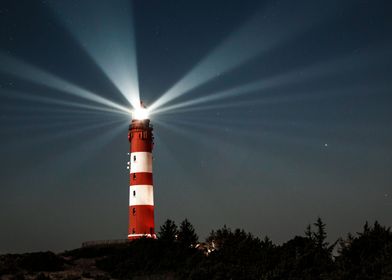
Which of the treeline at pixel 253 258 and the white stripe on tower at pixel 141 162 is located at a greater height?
the white stripe on tower at pixel 141 162

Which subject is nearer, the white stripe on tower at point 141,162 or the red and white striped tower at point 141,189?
the red and white striped tower at point 141,189

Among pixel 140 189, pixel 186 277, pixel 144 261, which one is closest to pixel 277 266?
pixel 186 277

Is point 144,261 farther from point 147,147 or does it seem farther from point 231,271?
point 147,147

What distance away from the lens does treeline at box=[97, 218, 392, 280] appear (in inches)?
1006

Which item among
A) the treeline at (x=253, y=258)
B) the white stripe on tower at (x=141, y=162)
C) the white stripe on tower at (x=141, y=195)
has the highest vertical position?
the white stripe on tower at (x=141, y=162)

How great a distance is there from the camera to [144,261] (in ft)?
113

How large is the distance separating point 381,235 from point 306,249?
3569mm

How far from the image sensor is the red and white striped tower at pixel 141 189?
153 ft

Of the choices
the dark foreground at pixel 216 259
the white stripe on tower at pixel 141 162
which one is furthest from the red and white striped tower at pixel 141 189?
the dark foreground at pixel 216 259

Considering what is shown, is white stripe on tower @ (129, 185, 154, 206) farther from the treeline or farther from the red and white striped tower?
the treeline

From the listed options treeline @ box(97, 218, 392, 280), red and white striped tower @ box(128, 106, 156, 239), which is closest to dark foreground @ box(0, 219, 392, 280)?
treeline @ box(97, 218, 392, 280)

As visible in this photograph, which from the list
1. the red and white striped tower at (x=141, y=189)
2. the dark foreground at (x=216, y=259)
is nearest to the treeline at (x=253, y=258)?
the dark foreground at (x=216, y=259)

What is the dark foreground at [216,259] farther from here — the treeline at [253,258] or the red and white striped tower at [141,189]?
the red and white striped tower at [141,189]

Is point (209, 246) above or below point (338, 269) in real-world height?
above
